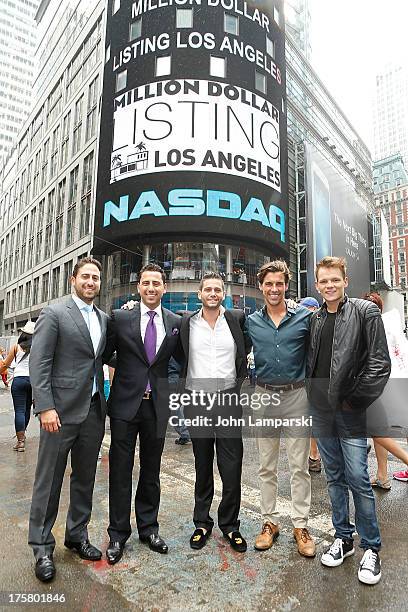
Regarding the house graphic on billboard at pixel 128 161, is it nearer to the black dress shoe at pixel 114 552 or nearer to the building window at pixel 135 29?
the building window at pixel 135 29

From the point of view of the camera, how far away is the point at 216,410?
3.28 m

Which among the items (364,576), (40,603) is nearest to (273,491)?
(364,576)

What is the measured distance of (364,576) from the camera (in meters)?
2.61

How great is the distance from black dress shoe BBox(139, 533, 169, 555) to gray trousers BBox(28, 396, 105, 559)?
1.55ft

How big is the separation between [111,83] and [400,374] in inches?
1125

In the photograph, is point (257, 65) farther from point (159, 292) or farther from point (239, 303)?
point (159, 292)

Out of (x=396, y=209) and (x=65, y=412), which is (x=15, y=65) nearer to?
(x=396, y=209)

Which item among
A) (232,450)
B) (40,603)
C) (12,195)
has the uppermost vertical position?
(12,195)

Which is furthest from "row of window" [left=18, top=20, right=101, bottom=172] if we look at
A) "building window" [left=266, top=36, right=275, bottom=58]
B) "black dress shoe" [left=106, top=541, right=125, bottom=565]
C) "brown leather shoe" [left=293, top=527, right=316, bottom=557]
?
"brown leather shoe" [left=293, top=527, right=316, bottom=557]

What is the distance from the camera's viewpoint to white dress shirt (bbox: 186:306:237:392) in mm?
3301

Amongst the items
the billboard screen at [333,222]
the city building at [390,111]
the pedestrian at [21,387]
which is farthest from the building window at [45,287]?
the city building at [390,111]

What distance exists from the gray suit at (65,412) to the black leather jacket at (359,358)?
5.98 feet

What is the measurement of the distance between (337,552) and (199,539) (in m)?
1.02

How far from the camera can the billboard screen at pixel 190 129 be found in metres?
24.3
